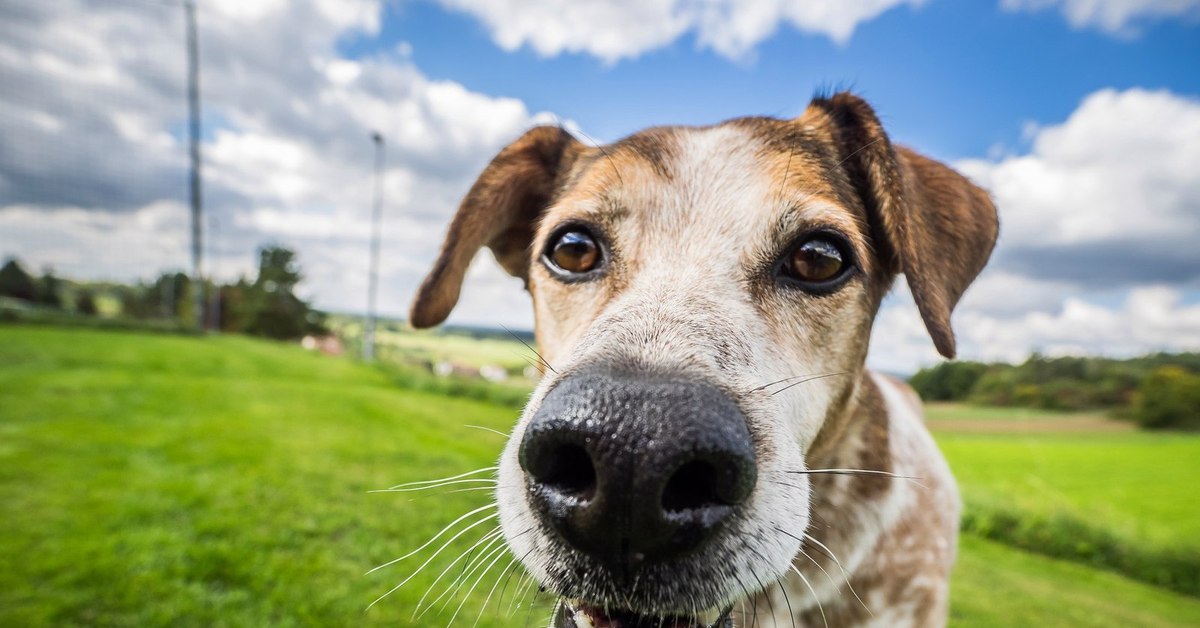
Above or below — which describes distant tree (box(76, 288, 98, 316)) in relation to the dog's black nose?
above

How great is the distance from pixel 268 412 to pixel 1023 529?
55.4 feet

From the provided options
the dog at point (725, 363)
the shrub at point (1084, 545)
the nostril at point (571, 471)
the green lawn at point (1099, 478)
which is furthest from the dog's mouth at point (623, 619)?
the shrub at point (1084, 545)

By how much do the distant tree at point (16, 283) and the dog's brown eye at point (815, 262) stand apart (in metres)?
43.1

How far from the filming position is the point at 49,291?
33750mm

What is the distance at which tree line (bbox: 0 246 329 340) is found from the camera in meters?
33.2

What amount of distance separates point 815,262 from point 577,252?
96cm

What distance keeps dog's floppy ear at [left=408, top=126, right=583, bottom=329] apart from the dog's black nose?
6.59 ft

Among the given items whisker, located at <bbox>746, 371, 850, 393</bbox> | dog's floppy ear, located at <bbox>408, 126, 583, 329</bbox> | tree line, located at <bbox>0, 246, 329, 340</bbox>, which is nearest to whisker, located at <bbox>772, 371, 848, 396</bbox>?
whisker, located at <bbox>746, 371, 850, 393</bbox>

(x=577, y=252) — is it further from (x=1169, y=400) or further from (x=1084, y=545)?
(x=1169, y=400)

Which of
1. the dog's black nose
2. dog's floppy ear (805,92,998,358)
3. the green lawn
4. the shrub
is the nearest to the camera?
the dog's black nose

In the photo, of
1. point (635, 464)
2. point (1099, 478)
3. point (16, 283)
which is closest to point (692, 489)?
point (635, 464)

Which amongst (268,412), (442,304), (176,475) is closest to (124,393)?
(268,412)

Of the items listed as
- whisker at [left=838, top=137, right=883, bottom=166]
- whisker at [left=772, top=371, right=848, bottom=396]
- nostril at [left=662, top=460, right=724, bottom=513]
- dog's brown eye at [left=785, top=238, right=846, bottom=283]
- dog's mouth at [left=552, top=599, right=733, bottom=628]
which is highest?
whisker at [left=838, top=137, right=883, bottom=166]

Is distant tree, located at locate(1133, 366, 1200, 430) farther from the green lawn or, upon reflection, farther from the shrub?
the shrub
